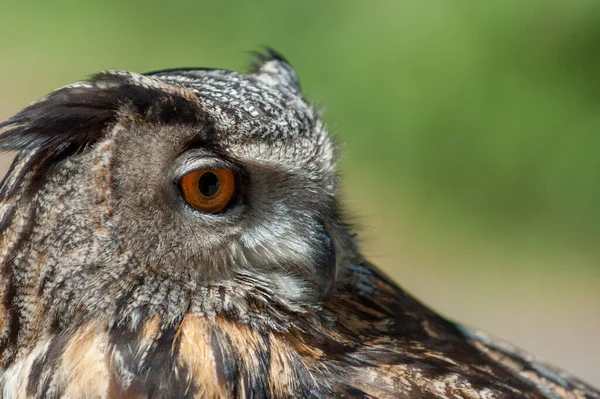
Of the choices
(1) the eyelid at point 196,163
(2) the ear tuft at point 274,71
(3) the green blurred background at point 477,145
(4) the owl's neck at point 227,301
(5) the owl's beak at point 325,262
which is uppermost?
(3) the green blurred background at point 477,145

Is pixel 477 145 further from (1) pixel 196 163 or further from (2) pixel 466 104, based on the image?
(1) pixel 196 163

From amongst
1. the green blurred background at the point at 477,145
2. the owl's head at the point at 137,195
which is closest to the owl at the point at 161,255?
the owl's head at the point at 137,195

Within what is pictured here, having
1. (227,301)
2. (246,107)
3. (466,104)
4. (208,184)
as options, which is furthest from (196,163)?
(466,104)

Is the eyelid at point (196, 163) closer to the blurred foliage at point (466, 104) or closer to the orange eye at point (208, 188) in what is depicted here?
the orange eye at point (208, 188)

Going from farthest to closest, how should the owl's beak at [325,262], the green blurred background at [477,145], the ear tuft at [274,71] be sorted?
the green blurred background at [477,145]
the ear tuft at [274,71]
the owl's beak at [325,262]

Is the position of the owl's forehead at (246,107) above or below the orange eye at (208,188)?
above

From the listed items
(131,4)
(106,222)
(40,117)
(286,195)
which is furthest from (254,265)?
(131,4)
